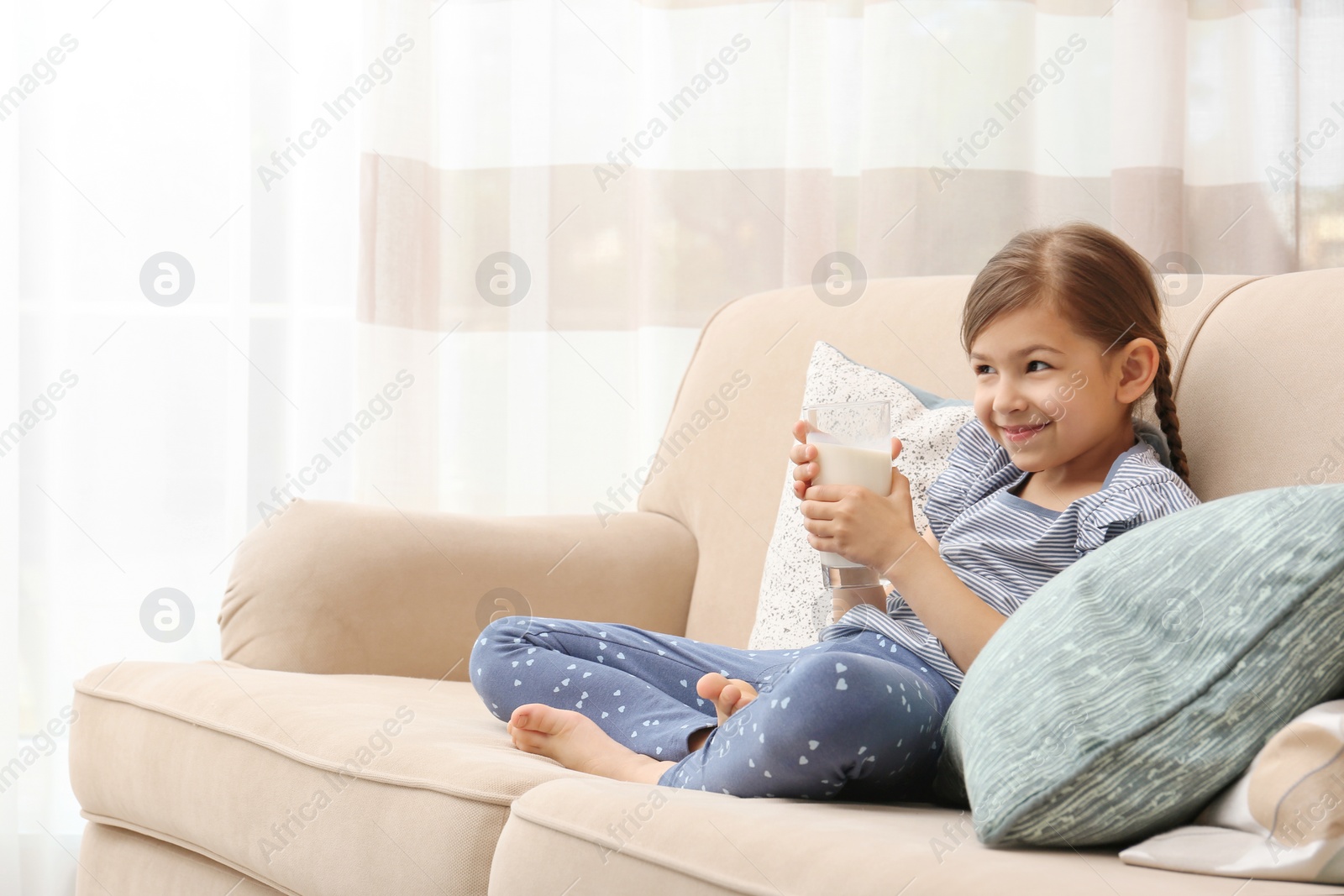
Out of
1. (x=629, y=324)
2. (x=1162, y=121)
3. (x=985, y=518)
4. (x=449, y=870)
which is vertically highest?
(x=1162, y=121)

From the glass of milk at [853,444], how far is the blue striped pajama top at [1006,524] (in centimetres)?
10

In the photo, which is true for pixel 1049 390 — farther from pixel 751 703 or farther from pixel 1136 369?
pixel 751 703

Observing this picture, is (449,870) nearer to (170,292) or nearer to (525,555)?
(525,555)

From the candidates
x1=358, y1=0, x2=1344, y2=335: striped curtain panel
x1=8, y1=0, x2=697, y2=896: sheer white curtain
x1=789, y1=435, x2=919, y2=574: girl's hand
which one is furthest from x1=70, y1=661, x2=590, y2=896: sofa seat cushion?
x1=358, y1=0, x2=1344, y2=335: striped curtain panel

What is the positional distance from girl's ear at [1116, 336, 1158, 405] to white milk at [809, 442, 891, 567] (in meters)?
0.26

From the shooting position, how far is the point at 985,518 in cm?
120

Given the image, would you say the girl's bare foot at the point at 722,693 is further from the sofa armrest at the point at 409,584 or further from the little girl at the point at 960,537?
the sofa armrest at the point at 409,584

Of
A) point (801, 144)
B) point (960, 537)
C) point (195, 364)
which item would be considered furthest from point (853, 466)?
point (195, 364)

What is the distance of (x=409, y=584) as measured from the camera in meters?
1.47

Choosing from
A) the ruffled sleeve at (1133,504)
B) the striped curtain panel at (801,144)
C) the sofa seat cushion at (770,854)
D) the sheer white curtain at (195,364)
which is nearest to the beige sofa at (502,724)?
the sofa seat cushion at (770,854)

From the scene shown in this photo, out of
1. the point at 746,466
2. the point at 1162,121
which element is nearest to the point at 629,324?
the point at 746,466

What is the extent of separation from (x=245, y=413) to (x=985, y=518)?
4.80ft

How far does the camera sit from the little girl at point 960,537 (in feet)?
3.42

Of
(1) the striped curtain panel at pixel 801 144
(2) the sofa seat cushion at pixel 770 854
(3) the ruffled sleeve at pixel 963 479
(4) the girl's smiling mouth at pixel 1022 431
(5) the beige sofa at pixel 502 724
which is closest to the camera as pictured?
(2) the sofa seat cushion at pixel 770 854
